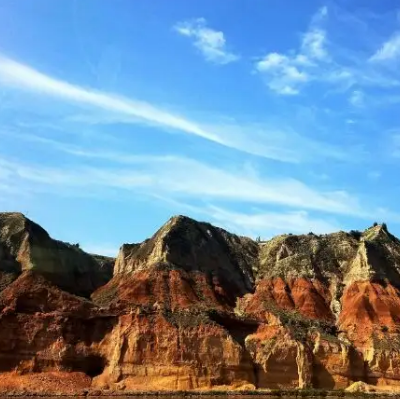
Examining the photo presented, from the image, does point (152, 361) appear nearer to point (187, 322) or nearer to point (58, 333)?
point (187, 322)

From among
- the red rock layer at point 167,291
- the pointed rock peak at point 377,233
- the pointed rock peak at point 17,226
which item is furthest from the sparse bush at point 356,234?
the pointed rock peak at point 17,226

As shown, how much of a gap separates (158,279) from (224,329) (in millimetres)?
14853

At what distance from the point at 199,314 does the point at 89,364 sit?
1571 cm

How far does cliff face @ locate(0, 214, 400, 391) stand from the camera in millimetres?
76562

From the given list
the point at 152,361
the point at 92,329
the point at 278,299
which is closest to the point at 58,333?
the point at 92,329

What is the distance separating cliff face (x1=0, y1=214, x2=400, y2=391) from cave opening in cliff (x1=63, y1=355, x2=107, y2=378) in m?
0.16

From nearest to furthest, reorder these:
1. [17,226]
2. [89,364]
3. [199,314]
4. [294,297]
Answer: [89,364] → [199,314] → [17,226] → [294,297]

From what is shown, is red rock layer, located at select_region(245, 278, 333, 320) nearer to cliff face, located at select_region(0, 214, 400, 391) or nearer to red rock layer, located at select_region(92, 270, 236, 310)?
cliff face, located at select_region(0, 214, 400, 391)

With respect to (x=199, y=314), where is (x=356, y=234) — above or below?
above

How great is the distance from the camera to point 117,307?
269ft

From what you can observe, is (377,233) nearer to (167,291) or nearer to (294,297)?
(294,297)

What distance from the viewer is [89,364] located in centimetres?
7800

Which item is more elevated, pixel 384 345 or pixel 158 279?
pixel 158 279

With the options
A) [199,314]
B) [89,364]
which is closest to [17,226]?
[89,364]
